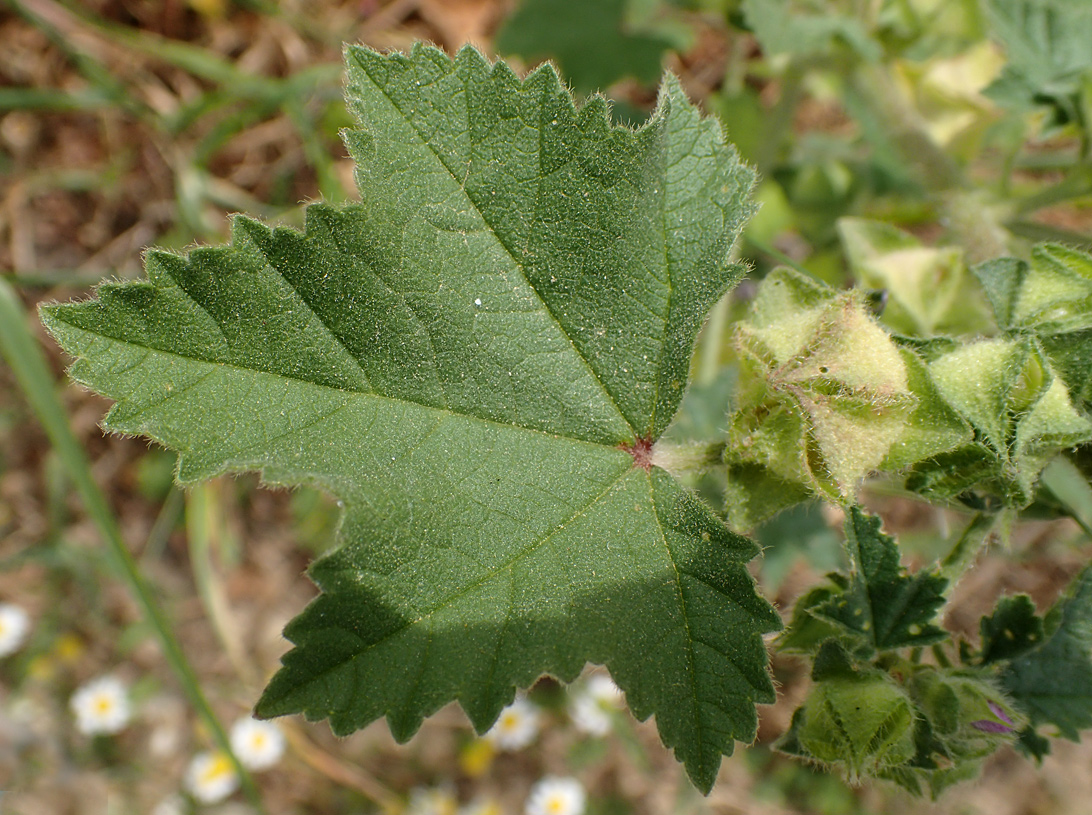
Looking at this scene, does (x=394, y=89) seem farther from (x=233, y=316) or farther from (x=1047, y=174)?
(x=1047, y=174)

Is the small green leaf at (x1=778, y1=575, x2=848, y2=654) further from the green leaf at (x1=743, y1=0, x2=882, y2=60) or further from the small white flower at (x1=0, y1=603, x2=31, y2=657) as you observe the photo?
the small white flower at (x1=0, y1=603, x2=31, y2=657)

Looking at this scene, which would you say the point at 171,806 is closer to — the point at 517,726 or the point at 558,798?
the point at 517,726

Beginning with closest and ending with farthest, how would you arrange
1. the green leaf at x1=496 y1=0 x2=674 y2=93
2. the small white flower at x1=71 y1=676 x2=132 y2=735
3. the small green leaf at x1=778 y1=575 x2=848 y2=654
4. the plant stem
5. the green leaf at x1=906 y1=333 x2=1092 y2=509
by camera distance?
the green leaf at x1=906 y1=333 x2=1092 y2=509
the small green leaf at x1=778 y1=575 x2=848 y2=654
the plant stem
the green leaf at x1=496 y1=0 x2=674 y2=93
the small white flower at x1=71 y1=676 x2=132 y2=735

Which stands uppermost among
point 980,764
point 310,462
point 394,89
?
point 394,89

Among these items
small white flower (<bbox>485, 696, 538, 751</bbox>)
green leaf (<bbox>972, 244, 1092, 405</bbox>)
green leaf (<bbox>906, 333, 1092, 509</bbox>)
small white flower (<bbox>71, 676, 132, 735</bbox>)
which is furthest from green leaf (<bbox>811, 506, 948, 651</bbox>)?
small white flower (<bbox>71, 676, 132, 735</bbox>)

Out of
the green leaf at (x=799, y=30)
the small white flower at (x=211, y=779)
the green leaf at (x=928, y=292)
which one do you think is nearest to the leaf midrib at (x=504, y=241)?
the green leaf at (x=928, y=292)

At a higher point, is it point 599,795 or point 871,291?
point 871,291

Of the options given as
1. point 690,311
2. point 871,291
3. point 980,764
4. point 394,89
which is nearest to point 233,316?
point 394,89

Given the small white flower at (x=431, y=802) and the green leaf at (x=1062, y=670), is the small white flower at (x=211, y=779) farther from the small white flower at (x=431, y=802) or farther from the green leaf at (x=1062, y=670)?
the green leaf at (x=1062, y=670)

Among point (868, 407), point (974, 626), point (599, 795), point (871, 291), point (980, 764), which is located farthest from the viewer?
point (599, 795)
